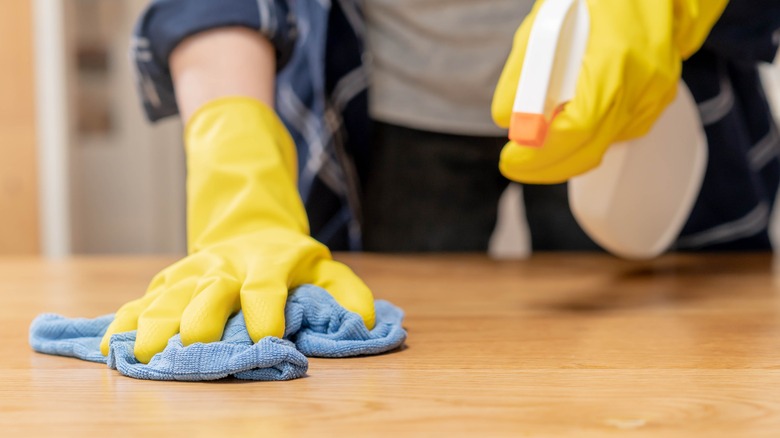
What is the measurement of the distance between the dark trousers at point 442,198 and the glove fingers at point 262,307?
64cm

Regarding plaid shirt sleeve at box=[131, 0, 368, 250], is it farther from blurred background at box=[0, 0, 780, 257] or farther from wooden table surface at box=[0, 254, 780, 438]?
blurred background at box=[0, 0, 780, 257]

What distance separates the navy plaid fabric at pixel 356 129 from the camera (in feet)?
3.36

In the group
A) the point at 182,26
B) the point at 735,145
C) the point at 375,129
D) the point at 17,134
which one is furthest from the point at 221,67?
the point at 17,134

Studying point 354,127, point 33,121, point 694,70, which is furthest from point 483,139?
point 33,121

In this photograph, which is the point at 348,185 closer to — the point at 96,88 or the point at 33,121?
the point at 33,121

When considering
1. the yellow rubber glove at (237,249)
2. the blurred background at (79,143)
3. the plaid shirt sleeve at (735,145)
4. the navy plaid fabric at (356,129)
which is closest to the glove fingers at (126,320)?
the yellow rubber glove at (237,249)

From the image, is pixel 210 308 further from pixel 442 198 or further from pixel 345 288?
pixel 442 198

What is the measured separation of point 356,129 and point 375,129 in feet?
0.19

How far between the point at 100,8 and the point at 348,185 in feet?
5.47

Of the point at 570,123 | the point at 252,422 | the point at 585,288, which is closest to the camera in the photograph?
the point at 252,422

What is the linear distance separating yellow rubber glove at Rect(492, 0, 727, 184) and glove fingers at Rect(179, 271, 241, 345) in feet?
0.70

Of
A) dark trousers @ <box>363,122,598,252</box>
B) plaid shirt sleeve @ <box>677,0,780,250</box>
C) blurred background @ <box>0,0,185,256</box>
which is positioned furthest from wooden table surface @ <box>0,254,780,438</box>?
blurred background @ <box>0,0,185,256</box>

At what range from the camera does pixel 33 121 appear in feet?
7.59

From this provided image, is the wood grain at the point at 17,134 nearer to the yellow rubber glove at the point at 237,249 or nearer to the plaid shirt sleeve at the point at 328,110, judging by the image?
the plaid shirt sleeve at the point at 328,110
